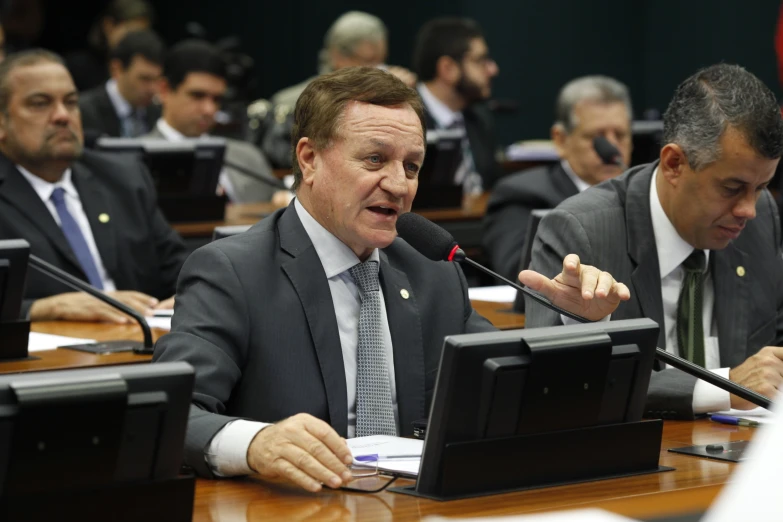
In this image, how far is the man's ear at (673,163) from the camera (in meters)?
2.83

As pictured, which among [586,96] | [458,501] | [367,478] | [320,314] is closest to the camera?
[458,501]

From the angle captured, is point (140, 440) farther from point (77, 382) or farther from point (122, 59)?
point (122, 59)

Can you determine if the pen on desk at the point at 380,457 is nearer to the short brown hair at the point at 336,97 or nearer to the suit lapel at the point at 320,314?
the suit lapel at the point at 320,314

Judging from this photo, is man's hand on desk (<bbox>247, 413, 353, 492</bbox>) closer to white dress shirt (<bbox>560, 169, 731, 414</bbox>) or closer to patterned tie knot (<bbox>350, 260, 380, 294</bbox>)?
patterned tie knot (<bbox>350, 260, 380, 294</bbox>)

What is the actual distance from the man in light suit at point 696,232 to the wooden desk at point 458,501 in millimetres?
640

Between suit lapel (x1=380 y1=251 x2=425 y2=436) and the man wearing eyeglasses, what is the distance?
186 inches

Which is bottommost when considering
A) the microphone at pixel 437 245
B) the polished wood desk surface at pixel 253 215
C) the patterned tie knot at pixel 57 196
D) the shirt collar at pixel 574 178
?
the polished wood desk surface at pixel 253 215

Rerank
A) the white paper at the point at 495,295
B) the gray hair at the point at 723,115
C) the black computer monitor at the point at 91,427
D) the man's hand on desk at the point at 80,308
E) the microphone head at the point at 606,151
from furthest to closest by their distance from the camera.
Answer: the microphone head at the point at 606,151
the white paper at the point at 495,295
the man's hand on desk at the point at 80,308
the gray hair at the point at 723,115
the black computer monitor at the point at 91,427

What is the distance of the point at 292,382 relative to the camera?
2.30 meters

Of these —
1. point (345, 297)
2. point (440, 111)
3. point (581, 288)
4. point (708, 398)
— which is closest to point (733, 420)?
point (708, 398)

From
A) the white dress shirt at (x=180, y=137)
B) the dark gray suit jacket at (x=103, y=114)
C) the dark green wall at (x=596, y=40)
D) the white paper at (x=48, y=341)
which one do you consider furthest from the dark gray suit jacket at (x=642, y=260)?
the dark green wall at (x=596, y=40)

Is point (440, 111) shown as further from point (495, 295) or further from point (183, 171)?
point (495, 295)

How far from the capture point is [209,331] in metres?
2.22

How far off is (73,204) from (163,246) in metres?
0.34
